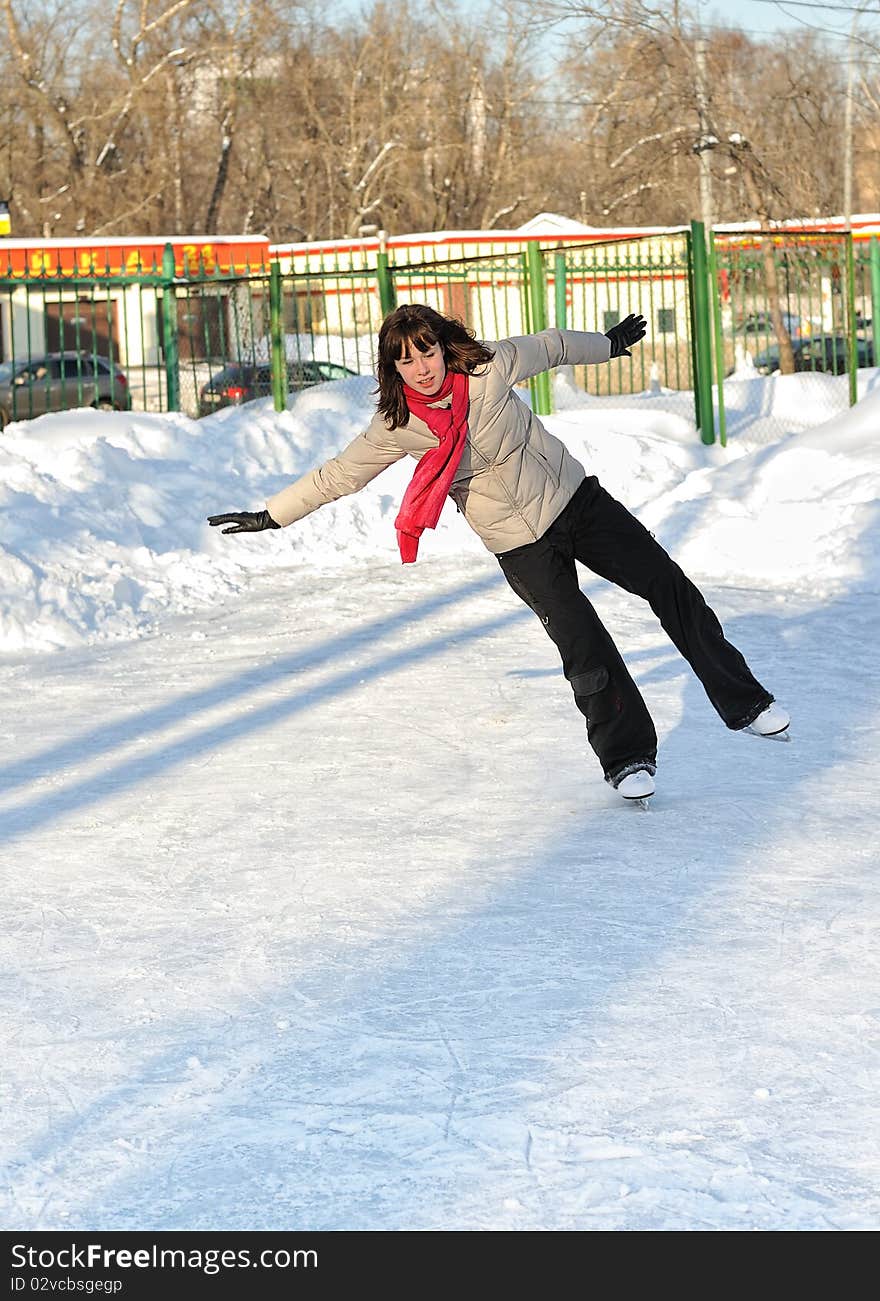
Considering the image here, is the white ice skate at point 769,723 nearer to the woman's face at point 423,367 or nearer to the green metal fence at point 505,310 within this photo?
the woman's face at point 423,367

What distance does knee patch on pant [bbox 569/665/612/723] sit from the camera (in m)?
4.51

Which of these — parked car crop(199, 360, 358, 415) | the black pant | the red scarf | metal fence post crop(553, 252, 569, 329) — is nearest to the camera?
the red scarf

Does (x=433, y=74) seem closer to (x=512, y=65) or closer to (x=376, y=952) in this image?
(x=512, y=65)

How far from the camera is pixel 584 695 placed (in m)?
4.56

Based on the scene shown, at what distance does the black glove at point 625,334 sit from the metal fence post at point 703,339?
843 cm

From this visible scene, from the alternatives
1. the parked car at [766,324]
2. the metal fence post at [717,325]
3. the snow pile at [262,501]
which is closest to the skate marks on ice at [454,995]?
the snow pile at [262,501]

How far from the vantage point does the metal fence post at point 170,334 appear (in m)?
13.5

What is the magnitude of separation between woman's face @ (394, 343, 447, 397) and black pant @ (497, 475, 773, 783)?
0.58 meters

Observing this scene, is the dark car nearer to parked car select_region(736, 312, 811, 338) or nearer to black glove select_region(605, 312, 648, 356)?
parked car select_region(736, 312, 811, 338)

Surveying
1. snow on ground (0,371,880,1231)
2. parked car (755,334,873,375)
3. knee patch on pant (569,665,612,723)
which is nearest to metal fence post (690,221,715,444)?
parked car (755,334,873,375)

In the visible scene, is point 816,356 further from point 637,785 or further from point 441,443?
point 441,443

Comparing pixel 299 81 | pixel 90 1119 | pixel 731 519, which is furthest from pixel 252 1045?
pixel 299 81

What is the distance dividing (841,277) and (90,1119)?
13.1 m

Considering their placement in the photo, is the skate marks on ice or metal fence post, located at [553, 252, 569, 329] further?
metal fence post, located at [553, 252, 569, 329]
